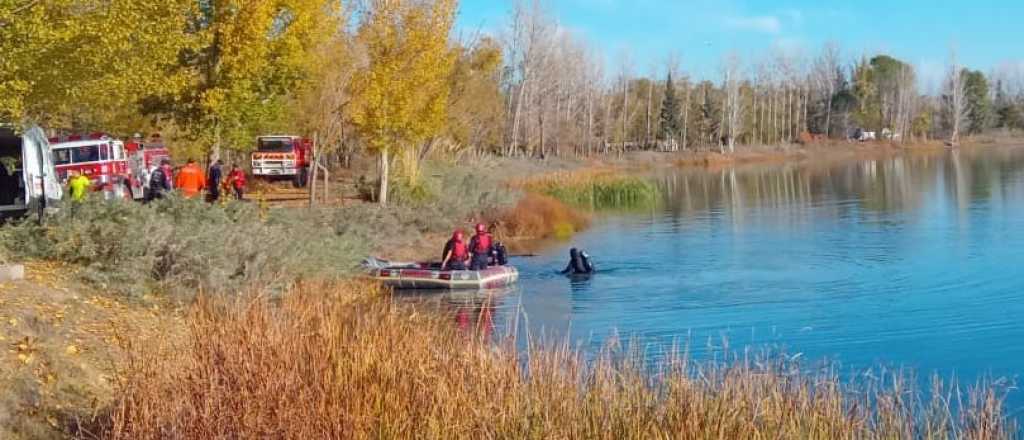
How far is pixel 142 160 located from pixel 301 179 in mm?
6723

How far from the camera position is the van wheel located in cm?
4277

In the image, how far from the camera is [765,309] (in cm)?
2134

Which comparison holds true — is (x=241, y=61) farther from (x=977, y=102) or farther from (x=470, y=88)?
(x=977, y=102)

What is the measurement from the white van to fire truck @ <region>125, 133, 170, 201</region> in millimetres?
12937

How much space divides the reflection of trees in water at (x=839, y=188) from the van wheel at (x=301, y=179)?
1330cm

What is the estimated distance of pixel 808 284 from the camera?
24.5m

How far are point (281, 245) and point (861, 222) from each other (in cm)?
2399

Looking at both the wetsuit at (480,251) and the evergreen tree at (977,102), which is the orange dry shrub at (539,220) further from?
the evergreen tree at (977,102)

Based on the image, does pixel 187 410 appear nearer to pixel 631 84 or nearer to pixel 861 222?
pixel 861 222

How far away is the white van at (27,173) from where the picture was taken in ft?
59.5

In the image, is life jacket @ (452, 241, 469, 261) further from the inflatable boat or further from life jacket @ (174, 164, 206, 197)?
life jacket @ (174, 164, 206, 197)

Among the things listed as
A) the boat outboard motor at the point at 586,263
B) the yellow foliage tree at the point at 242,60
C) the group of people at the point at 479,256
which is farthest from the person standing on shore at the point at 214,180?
the boat outboard motor at the point at 586,263

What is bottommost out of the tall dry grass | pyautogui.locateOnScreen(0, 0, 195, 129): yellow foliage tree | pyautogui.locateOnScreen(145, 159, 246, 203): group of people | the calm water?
the calm water

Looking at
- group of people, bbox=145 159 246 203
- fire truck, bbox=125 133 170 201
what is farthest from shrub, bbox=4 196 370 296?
fire truck, bbox=125 133 170 201
